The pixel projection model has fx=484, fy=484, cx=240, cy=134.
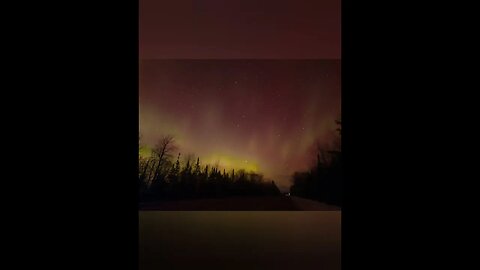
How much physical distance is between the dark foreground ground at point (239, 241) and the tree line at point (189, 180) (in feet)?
2.12

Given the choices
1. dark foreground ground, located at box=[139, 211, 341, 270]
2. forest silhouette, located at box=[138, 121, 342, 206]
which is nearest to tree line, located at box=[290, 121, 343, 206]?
forest silhouette, located at box=[138, 121, 342, 206]

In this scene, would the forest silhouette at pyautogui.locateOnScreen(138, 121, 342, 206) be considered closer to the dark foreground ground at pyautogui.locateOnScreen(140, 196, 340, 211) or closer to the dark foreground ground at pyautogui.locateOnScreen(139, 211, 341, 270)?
the dark foreground ground at pyautogui.locateOnScreen(140, 196, 340, 211)

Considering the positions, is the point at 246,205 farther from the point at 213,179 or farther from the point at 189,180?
the point at 189,180

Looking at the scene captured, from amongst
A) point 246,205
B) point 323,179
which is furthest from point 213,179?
point 323,179

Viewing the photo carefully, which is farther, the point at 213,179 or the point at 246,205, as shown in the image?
the point at 213,179

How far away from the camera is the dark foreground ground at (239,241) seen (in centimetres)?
285

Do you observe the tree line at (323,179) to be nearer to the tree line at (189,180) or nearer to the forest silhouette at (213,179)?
the forest silhouette at (213,179)

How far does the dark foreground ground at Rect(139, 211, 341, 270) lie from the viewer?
9.35ft

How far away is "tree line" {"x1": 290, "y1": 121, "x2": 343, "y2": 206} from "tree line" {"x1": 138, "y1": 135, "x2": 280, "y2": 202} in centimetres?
30

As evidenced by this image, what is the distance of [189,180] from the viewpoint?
5840 millimetres

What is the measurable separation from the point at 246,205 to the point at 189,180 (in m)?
0.75

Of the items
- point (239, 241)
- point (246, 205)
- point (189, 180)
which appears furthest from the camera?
point (189, 180)
